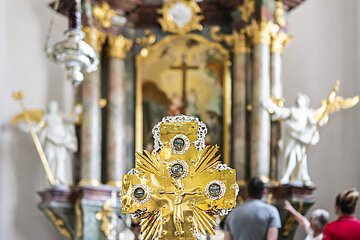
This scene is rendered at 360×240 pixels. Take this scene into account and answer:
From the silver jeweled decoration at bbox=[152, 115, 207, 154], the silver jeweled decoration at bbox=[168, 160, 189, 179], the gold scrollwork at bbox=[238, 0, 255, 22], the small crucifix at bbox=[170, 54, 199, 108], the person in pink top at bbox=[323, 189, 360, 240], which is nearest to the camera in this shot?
the silver jeweled decoration at bbox=[168, 160, 189, 179]

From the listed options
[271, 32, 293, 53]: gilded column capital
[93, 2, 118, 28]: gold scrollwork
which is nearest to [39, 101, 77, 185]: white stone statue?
[93, 2, 118, 28]: gold scrollwork

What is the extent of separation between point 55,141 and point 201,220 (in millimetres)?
6550

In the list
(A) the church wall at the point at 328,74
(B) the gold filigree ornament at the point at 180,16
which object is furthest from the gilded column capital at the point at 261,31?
(A) the church wall at the point at 328,74

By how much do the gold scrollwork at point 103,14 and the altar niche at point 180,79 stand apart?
64cm

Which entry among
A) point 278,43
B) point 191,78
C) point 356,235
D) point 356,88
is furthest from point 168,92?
point 356,235

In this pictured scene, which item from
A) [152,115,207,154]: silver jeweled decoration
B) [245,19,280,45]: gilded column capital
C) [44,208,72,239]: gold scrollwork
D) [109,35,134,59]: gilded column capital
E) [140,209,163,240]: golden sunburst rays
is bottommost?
[44,208,72,239]: gold scrollwork

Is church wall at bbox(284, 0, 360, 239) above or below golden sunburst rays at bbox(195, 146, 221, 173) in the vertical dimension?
above

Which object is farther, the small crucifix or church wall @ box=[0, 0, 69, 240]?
church wall @ box=[0, 0, 69, 240]

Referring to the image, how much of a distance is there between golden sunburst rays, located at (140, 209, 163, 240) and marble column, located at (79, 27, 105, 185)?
623cm

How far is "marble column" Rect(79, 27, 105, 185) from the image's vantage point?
11789mm

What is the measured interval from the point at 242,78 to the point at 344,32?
1755 mm

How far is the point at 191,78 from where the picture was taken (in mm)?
12359

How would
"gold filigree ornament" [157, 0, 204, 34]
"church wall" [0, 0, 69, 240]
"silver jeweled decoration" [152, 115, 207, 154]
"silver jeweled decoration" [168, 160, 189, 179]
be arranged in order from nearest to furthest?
"silver jeweled decoration" [168, 160, 189, 179]
"silver jeweled decoration" [152, 115, 207, 154]
"gold filigree ornament" [157, 0, 204, 34]
"church wall" [0, 0, 69, 240]

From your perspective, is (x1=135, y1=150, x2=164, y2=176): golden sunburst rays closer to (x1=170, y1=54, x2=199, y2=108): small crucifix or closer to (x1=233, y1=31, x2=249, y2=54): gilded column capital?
(x1=233, y1=31, x2=249, y2=54): gilded column capital
